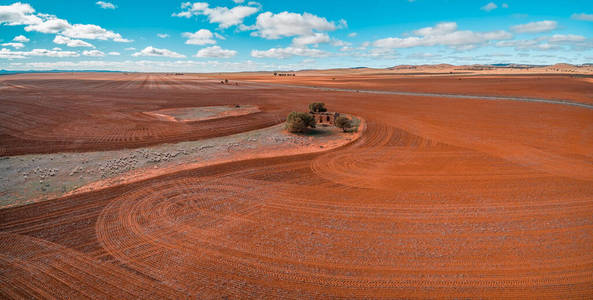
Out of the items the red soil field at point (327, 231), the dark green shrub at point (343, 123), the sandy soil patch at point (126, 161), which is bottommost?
the red soil field at point (327, 231)

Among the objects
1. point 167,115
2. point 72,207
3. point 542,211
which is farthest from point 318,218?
point 167,115

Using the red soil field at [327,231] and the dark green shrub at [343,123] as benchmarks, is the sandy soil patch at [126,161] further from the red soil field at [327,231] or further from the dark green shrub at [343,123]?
the dark green shrub at [343,123]

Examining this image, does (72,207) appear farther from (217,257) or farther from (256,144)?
(256,144)

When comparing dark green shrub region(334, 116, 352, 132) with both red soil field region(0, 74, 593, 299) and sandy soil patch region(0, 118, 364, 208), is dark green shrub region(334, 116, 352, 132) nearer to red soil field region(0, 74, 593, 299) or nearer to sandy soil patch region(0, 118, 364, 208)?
sandy soil patch region(0, 118, 364, 208)

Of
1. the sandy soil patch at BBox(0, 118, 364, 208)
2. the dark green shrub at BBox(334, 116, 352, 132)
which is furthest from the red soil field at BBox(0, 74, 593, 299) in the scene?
the dark green shrub at BBox(334, 116, 352, 132)

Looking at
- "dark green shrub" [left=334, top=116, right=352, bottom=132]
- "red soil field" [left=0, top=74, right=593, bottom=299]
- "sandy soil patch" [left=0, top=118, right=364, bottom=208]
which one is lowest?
"red soil field" [left=0, top=74, right=593, bottom=299]

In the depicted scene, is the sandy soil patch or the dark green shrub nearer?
the sandy soil patch

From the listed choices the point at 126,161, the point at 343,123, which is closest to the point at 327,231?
the point at 126,161

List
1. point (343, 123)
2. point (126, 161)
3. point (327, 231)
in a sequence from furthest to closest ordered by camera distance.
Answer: point (343, 123), point (126, 161), point (327, 231)

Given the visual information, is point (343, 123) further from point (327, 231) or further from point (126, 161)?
point (126, 161)

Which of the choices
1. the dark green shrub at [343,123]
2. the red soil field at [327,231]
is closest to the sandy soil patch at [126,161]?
the red soil field at [327,231]

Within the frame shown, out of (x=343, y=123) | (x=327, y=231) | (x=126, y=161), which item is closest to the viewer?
(x=327, y=231)
